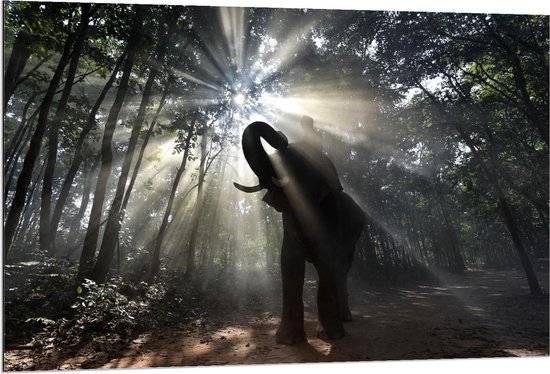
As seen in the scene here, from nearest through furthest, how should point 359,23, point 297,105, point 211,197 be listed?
point 359,23, point 297,105, point 211,197

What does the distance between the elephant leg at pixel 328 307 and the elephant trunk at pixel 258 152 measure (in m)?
0.96

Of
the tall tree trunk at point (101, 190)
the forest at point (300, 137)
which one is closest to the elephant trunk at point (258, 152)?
the forest at point (300, 137)

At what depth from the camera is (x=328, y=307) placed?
2.89 meters

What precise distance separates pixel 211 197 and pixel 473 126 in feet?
32.5

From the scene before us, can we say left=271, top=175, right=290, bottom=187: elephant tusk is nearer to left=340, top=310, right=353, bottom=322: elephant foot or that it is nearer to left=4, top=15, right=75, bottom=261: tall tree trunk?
left=340, top=310, right=353, bottom=322: elephant foot

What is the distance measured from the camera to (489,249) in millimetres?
11211

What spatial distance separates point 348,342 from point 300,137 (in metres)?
2.18

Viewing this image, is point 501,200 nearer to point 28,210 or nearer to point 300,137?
point 300,137

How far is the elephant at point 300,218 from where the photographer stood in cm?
283

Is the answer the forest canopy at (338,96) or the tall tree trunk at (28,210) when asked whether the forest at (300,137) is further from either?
the tall tree trunk at (28,210)

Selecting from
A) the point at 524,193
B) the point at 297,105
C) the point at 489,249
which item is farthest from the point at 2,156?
the point at 489,249

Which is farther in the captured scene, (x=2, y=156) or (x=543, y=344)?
(x=543, y=344)

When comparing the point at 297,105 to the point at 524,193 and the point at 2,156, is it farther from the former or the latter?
the point at 524,193

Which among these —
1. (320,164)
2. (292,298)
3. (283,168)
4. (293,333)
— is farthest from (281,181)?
(293,333)
